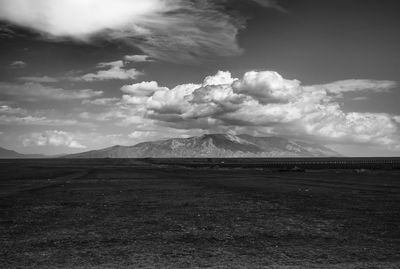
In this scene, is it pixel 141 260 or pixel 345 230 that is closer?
pixel 141 260

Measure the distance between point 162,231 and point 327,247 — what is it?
21.5ft

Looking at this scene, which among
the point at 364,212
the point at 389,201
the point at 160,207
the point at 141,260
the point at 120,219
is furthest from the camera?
the point at 389,201

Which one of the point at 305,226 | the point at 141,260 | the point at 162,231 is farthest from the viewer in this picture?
the point at 305,226

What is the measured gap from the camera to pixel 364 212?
813 inches

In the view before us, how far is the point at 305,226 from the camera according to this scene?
16438 mm

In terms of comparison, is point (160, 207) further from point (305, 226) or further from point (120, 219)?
point (305, 226)

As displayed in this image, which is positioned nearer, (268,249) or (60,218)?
(268,249)

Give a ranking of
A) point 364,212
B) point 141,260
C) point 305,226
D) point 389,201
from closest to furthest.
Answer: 1. point 141,260
2. point 305,226
3. point 364,212
4. point 389,201

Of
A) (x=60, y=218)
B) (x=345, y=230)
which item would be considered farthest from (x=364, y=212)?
(x=60, y=218)

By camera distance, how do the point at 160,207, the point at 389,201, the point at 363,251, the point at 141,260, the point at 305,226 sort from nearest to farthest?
the point at 141,260 < the point at 363,251 < the point at 305,226 < the point at 160,207 < the point at 389,201

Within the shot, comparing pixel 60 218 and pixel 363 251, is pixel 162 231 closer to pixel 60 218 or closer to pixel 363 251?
pixel 60 218

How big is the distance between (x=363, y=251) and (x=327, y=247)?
1.12 metres

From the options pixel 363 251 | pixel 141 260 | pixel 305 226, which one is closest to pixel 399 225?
pixel 305 226

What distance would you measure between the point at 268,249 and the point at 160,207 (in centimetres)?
1191
